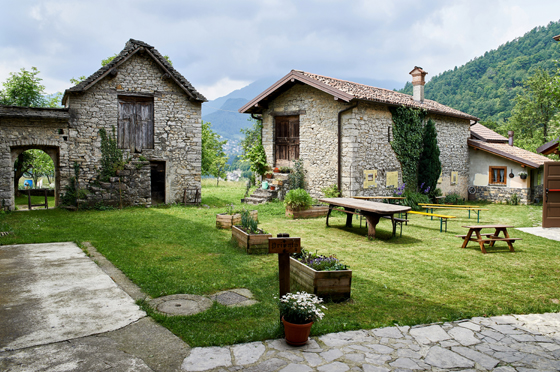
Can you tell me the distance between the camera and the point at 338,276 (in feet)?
16.1

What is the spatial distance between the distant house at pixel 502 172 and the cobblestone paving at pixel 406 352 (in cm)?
1684

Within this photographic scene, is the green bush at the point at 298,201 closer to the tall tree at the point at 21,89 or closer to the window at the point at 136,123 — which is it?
the window at the point at 136,123

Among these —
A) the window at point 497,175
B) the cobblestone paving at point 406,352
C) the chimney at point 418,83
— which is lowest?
the cobblestone paving at point 406,352

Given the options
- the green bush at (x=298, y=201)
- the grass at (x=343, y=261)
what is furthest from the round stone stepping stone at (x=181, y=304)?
the green bush at (x=298, y=201)

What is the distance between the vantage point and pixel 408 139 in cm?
1630

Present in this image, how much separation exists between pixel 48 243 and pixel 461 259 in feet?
28.6

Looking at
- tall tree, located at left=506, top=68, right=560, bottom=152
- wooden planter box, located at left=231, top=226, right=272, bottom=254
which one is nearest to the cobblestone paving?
wooden planter box, located at left=231, top=226, right=272, bottom=254

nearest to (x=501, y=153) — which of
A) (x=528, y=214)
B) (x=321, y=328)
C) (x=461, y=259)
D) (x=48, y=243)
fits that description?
(x=528, y=214)

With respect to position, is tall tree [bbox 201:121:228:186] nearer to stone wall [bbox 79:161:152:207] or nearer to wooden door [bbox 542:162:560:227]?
stone wall [bbox 79:161:152:207]

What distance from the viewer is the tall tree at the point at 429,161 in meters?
17.0

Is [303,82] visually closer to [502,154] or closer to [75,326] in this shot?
[502,154]

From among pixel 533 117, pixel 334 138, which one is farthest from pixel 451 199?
pixel 533 117

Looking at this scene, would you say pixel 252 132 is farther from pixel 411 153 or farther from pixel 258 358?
pixel 258 358

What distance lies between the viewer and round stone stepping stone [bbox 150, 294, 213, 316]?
4.39 meters
